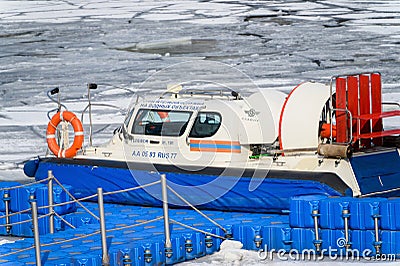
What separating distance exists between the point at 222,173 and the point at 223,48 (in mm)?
11340

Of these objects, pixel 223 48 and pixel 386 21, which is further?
pixel 386 21

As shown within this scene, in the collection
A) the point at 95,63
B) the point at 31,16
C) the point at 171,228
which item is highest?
the point at 31,16

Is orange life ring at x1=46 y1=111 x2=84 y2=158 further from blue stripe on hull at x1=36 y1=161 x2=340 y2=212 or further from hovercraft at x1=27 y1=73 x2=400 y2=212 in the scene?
blue stripe on hull at x1=36 y1=161 x2=340 y2=212

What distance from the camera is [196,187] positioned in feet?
36.7

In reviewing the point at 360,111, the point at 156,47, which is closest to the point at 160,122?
the point at 360,111

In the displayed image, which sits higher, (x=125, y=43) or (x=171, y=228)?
(x=125, y=43)

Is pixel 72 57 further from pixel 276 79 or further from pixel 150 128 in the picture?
pixel 150 128

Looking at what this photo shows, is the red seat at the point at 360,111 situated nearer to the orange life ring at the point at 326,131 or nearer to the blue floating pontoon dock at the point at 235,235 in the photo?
the orange life ring at the point at 326,131

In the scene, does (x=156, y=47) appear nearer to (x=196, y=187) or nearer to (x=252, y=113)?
(x=252, y=113)

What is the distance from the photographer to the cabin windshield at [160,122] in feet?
38.5

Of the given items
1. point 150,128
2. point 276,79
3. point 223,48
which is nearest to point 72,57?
point 223,48

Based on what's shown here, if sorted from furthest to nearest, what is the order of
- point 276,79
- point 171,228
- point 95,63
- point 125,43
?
1. point 125,43
2. point 95,63
3. point 276,79
4. point 171,228

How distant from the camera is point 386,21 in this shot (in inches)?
952

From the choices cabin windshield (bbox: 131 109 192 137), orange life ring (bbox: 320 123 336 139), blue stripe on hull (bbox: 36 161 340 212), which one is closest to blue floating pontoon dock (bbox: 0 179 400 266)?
blue stripe on hull (bbox: 36 161 340 212)
